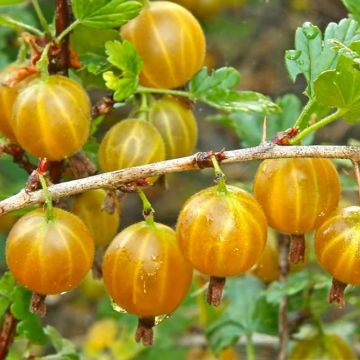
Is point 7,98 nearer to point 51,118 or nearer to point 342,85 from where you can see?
point 51,118

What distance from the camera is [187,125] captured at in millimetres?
2064

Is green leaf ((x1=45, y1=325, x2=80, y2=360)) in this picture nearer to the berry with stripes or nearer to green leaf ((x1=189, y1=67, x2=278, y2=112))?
green leaf ((x1=189, y1=67, x2=278, y2=112))

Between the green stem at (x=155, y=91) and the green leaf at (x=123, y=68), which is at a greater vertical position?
the green leaf at (x=123, y=68)

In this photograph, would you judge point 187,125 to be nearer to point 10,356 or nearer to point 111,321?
point 10,356

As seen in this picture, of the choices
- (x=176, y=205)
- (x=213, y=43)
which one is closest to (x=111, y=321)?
(x=176, y=205)

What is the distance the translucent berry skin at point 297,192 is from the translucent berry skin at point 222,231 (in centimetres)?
8

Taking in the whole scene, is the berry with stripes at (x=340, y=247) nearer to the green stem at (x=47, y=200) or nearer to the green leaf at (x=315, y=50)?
the green leaf at (x=315, y=50)

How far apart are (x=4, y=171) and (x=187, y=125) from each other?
206 centimetres

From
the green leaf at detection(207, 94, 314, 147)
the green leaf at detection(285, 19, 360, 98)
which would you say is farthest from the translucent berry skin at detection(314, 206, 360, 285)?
the green leaf at detection(207, 94, 314, 147)

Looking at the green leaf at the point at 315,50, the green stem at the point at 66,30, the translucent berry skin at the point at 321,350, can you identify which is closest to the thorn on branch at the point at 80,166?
the green stem at the point at 66,30

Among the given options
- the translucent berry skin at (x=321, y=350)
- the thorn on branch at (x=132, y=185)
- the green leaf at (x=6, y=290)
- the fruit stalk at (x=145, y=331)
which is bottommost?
the translucent berry skin at (x=321, y=350)

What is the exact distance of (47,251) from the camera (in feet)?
5.41

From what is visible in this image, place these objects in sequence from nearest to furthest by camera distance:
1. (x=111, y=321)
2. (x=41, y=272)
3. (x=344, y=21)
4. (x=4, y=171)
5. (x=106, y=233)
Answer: (x=41, y=272)
(x=344, y=21)
(x=106, y=233)
(x=111, y=321)
(x=4, y=171)

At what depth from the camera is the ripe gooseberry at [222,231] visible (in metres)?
1.56
